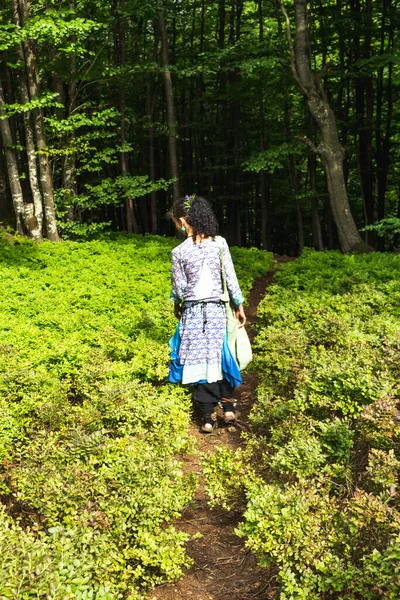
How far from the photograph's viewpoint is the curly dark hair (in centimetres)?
482

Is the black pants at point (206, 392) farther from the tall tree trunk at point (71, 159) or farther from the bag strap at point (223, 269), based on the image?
the tall tree trunk at point (71, 159)

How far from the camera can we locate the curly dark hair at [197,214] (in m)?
4.82

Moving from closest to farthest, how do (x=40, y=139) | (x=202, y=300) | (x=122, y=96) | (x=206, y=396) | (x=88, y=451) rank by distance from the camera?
(x=88, y=451), (x=202, y=300), (x=206, y=396), (x=40, y=139), (x=122, y=96)

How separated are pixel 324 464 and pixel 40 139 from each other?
1221cm

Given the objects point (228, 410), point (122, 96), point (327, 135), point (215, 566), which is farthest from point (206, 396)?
point (122, 96)

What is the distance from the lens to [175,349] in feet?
17.0

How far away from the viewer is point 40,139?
529 inches

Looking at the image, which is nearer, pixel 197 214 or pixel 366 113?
pixel 197 214

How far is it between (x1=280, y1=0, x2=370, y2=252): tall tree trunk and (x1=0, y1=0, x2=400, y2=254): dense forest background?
0.34 feet

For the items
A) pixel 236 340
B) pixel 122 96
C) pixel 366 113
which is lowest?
pixel 236 340

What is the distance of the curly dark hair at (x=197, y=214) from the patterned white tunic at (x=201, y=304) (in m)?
0.12

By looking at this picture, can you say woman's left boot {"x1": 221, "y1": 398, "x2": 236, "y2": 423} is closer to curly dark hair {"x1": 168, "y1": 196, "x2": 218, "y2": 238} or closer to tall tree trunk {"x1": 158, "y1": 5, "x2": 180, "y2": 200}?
Answer: curly dark hair {"x1": 168, "y1": 196, "x2": 218, "y2": 238}

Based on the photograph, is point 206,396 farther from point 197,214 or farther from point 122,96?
point 122,96

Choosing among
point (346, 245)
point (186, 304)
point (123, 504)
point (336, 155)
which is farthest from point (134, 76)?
point (123, 504)
